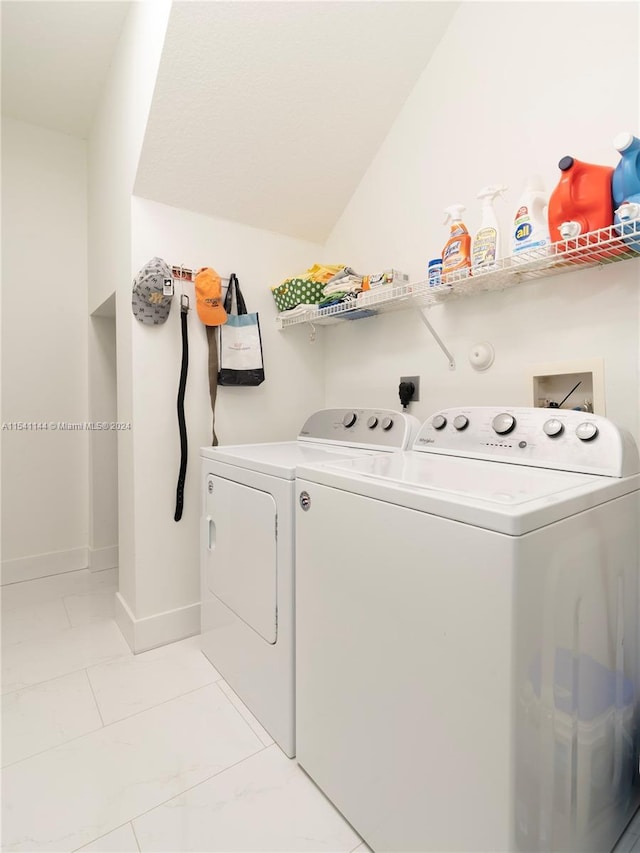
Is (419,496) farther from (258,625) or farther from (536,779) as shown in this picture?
(258,625)

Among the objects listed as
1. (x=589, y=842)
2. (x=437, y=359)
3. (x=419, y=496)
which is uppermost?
(x=437, y=359)

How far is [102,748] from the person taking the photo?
4.55 ft

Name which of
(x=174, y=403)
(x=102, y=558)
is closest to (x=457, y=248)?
(x=174, y=403)

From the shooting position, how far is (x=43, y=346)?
9.16ft

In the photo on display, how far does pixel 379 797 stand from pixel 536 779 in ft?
1.38

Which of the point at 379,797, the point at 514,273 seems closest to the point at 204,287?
the point at 514,273

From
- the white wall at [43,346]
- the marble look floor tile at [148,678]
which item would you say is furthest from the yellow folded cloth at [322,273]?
the marble look floor tile at [148,678]

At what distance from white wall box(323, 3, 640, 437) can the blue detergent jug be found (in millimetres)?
231

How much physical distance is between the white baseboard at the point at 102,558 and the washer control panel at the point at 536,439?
2.37 meters

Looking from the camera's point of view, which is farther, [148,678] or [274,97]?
[274,97]

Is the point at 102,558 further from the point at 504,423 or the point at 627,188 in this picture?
the point at 627,188

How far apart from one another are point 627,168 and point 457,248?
1.74 ft

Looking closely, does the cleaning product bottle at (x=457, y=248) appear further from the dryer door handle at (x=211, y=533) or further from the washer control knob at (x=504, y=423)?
the dryer door handle at (x=211, y=533)

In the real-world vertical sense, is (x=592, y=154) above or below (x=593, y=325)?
above
